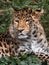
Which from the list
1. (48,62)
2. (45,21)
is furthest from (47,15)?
(48,62)

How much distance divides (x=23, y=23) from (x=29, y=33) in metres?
0.20

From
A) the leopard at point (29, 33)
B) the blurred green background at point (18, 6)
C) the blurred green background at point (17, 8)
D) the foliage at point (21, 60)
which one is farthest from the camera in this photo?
the blurred green background at point (18, 6)

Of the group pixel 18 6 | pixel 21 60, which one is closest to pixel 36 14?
pixel 21 60

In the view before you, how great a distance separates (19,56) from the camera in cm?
663

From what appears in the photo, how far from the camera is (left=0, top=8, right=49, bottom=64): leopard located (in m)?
7.16

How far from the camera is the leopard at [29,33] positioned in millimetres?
7160

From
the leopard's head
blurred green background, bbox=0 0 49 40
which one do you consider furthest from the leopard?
blurred green background, bbox=0 0 49 40

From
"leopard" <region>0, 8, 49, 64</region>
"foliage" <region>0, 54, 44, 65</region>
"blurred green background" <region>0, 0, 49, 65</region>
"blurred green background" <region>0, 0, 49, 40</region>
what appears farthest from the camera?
"blurred green background" <region>0, 0, 49, 40</region>

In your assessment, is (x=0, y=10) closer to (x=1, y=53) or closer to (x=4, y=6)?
(x=4, y=6)

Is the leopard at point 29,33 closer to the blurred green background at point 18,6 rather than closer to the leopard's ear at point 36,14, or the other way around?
the leopard's ear at point 36,14

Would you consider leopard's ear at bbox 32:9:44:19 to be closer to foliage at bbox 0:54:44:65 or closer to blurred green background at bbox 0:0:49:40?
foliage at bbox 0:54:44:65

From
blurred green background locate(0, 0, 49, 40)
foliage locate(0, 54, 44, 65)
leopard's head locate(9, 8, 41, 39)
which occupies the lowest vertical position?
foliage locate(0, 54, 44, 65)

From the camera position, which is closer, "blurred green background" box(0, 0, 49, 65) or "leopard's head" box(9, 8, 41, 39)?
"leopard's head" box(9, 8, 41, 39)

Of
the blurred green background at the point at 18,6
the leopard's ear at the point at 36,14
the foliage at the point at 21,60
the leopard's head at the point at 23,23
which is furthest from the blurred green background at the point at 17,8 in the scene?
the foliage at the point at 21,60
